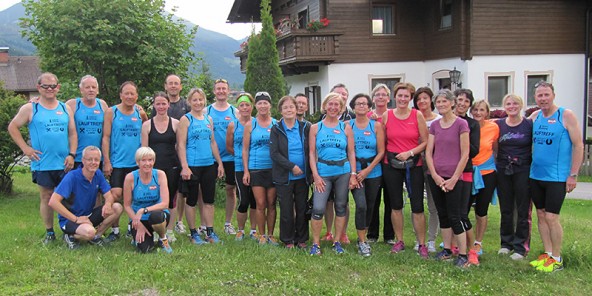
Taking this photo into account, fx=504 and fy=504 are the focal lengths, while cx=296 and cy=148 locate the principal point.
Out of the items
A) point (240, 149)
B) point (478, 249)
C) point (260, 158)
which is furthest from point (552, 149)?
point (240, 149)

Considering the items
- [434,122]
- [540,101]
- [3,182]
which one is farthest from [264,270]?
[3,182]

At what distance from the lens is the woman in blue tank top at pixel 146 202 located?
5.40m

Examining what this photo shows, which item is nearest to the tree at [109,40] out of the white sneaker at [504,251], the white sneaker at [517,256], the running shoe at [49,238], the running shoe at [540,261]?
the running shoe at [49,238]

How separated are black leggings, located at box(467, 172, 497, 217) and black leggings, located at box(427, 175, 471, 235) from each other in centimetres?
41

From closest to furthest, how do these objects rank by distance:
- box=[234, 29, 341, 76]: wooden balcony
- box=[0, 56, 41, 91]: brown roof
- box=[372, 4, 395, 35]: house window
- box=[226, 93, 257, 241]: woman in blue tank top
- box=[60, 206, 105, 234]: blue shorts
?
box=[60, 206, 105, 234]: blue shorts
box=[226, 93, 257, 241]: woman in blue tank top
box=[234, 29, 341, 76]: wooden balcony
box=[372, 4, 395, 35]: house window
box=[0, 56, 41, 91]: brown roof

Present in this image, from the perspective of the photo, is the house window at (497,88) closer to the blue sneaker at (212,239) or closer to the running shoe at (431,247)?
the running shoe at (431,247)

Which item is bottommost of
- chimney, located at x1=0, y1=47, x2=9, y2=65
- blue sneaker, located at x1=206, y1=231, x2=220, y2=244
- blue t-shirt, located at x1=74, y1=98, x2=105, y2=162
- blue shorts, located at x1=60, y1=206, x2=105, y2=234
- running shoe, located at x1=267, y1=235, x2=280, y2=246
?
running shoe, located at x1=267, y1=235, x2=280, y2=246

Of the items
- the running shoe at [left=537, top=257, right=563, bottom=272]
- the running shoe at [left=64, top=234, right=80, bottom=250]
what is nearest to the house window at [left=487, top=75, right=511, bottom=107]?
the running shoe at [left=537, top=257, right=563, bottom=272]

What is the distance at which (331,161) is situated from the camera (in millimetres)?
5473

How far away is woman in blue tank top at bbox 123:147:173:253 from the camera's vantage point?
5.40 m

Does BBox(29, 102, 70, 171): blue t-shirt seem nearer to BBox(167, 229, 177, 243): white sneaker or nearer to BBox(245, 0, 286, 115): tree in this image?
BBox(167, 229, 177, 243): white sneaker

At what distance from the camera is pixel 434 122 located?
17.5ft

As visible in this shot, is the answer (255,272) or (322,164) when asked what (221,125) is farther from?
(255,272)

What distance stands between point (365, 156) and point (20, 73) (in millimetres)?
55245
